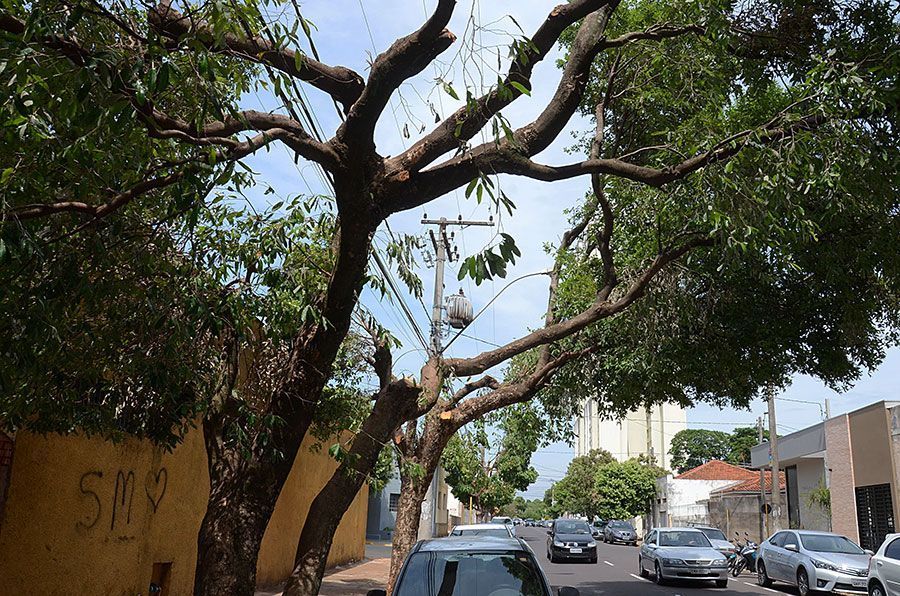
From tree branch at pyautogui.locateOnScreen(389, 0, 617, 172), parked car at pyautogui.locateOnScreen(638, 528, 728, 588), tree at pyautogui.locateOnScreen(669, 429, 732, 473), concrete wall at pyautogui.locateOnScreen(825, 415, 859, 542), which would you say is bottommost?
parked car at pyautogui.locateOnScreen(638, 528, 728, 588)

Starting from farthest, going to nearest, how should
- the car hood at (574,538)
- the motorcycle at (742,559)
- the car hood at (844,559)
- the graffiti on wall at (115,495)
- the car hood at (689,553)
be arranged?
1. the car hood at (574,538)
2. the motorcycle at (742,559)
3. the car hood at (689,553)
4. the car hood at (844,559)
5. the graffiti on wall at (115,495)

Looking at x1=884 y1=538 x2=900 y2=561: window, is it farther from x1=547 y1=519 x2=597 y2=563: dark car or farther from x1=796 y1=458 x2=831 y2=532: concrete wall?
x1=796 y1=458 x2=831 y2=532: concrete wall

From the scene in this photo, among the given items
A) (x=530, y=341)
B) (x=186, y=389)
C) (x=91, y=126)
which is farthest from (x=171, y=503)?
(x=91, y=126)

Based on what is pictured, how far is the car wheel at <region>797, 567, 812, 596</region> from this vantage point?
18623 millimetres

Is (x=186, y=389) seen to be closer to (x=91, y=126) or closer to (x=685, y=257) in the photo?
(x=91, y=126)

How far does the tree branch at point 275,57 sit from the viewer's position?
19.5 ft

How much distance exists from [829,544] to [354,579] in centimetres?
1151

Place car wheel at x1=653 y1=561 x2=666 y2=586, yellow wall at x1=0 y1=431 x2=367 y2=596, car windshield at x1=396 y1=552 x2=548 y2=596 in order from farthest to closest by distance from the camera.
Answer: car wheel at x1=653 y1=561 x2=666 y2=586 < yellow wall at x1=0 y1=431 x2=367 y2=596 < car windshield at x1=396 y1=552 x2=548 y2=596

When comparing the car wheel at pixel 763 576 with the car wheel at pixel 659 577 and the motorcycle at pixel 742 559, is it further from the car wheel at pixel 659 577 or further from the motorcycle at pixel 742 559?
the motorcycle at pixel 742 559

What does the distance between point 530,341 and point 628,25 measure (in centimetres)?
499

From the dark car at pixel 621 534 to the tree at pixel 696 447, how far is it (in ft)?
161

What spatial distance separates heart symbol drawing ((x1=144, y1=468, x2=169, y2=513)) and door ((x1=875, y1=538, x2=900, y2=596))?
39.5ft

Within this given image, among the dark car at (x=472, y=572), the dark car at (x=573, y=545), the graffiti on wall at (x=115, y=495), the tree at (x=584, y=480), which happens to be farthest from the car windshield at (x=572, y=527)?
the tree at (x=584, y=480)

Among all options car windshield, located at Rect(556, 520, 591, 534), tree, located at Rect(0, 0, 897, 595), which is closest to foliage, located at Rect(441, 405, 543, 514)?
car windshield, located at Rect(556, 520, 591, 534)
